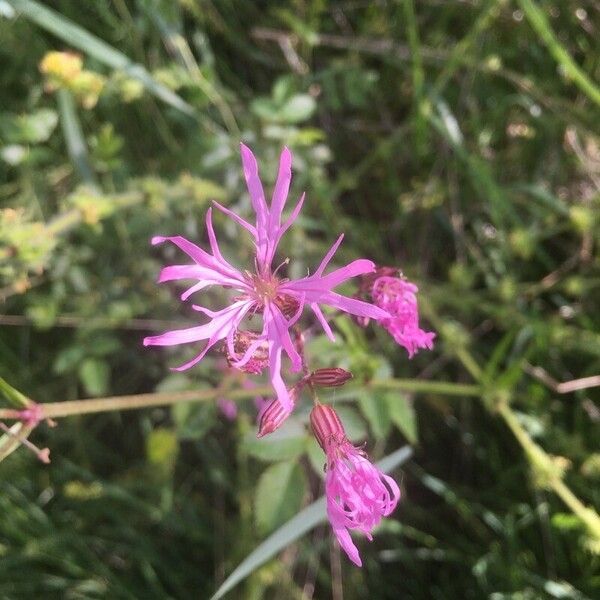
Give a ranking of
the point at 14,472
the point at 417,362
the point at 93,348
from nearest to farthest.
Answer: the point at 93,348, the point at 14,472, the point at 417,362

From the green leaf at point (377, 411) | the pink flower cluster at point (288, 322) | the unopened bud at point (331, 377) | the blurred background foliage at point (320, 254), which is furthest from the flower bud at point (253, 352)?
the blurred background foliage at point (320, 254)

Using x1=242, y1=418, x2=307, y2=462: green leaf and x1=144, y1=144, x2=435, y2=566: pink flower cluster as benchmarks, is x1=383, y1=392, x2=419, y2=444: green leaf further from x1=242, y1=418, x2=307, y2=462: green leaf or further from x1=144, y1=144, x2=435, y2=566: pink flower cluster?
x1=144, y1=144, x2=435, y2=566: pink flower cluster

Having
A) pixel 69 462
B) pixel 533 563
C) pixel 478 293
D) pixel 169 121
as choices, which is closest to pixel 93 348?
pixel 69 462

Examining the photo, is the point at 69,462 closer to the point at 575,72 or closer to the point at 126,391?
the point at 126,391

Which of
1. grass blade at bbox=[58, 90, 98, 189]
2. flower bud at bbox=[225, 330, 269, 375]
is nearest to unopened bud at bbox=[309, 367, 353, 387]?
flower bud at bbox=[225, 330, 269, 375]

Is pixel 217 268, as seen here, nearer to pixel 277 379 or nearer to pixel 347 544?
pixel 277 379

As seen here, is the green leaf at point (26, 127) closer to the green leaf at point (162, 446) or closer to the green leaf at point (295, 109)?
the green leaf at point (295, 109)

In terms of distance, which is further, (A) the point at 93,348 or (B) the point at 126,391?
(B) the point at 126,391
